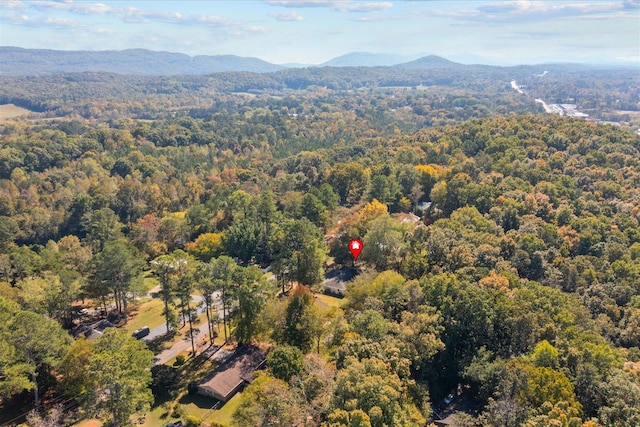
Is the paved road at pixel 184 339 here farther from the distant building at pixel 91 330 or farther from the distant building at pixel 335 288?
the distant building at pixel 335 288

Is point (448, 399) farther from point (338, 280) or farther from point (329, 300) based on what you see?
point (338, 280)

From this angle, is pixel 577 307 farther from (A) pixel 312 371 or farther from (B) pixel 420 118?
(B) pixel 420 118

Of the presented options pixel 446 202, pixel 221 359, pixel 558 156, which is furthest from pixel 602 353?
pixel 558 156

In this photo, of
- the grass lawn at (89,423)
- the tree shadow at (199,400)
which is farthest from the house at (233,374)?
the grass lawn at (89,423)

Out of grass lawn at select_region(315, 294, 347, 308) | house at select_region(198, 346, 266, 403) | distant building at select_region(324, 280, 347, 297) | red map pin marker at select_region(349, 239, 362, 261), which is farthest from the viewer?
red map pin marker at select_region(349, 239, 362, 261)

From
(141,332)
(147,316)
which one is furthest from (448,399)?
(147,316)

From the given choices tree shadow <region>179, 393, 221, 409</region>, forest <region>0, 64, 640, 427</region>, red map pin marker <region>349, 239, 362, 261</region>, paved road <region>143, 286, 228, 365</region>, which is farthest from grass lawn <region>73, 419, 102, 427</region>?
red map pin marker <region>349, 239, 362, 261</region>

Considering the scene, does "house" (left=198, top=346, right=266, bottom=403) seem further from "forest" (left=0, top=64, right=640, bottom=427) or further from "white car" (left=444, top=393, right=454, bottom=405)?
"white car" (left=444, top=393, right=454, bottom=405)
